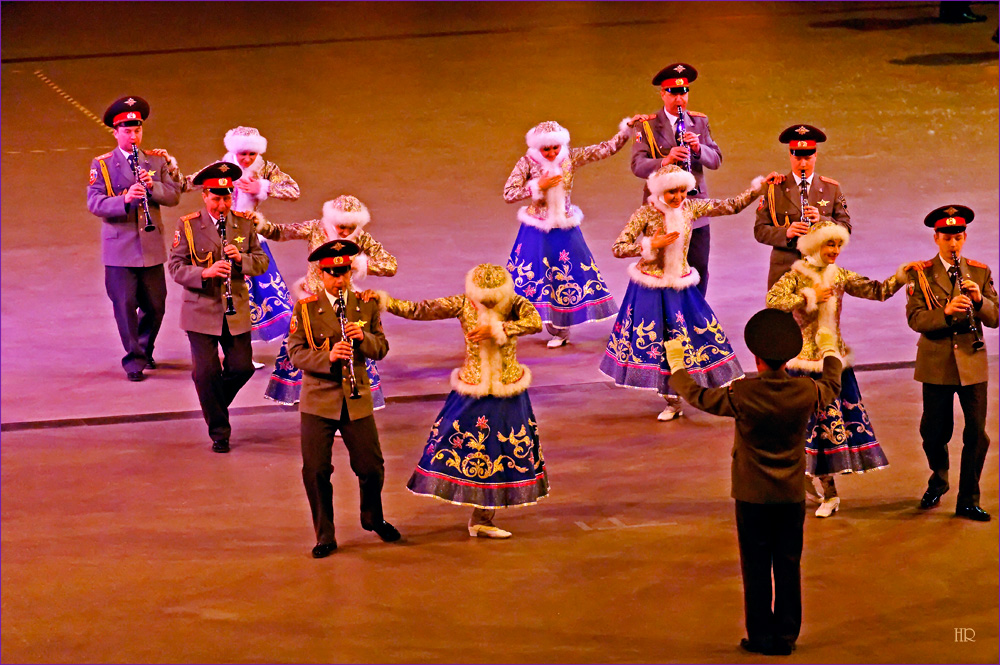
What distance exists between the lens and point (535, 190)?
9039 mm

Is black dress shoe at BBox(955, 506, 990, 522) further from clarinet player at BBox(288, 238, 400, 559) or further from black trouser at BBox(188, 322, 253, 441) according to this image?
black trouser at BBox(188, 322, 253, 441)

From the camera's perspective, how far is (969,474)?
660 centimetres

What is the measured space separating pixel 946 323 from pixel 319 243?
307cm

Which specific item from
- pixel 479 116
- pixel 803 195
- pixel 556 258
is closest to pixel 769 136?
pixel 479 116

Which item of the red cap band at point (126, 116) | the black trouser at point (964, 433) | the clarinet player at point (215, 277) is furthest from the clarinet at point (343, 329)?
the red cap band at point (126, 116)

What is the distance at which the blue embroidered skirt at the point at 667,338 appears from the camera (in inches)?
314

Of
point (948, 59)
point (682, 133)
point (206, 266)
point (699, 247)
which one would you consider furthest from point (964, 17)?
point (206, 266)

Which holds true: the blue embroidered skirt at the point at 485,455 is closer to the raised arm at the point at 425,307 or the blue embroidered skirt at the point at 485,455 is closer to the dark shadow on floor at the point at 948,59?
the raised arm at the point at 425,307

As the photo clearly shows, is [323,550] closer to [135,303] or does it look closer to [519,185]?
[135,303]

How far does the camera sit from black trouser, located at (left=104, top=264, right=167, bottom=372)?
8828mm

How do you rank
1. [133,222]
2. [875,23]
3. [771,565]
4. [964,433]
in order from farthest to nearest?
[875,23], [133,222], [964,433], [771,565]

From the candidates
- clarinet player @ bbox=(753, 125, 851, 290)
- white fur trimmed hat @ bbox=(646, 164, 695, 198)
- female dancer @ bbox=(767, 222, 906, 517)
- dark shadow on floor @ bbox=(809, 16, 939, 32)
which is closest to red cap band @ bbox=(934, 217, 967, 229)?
female dancer @ bbox=(767, 222, 906, 517)

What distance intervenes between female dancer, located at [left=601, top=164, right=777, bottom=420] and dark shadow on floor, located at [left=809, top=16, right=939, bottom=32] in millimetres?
12302

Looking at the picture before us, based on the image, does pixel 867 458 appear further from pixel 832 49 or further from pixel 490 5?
pixel 490 5
